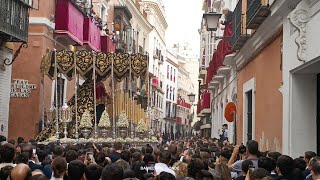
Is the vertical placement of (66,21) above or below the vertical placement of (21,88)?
above

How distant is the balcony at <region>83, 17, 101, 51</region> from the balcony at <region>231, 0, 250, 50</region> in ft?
31.2

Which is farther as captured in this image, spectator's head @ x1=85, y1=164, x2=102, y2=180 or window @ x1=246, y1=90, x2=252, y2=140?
window @ x1=246, y1=90, x2=252, y2=140

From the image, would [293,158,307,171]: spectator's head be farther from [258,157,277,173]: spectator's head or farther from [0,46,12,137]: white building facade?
[0,46,12,137]: white building facade

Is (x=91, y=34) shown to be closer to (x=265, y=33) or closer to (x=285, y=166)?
(x=265, y=33)

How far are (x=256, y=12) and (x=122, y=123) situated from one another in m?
5.98

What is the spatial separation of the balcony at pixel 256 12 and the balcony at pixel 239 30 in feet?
4.47

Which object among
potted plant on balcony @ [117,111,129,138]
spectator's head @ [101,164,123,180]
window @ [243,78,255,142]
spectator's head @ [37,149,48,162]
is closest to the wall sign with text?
potted plant on balcony @ [117,111,129,138]

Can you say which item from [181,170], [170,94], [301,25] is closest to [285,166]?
[181,170]

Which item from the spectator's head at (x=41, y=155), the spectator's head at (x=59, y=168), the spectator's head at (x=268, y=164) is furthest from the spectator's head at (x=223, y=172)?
the spectator's head at (x=41, y=155)

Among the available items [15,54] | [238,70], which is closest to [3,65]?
[15,54]

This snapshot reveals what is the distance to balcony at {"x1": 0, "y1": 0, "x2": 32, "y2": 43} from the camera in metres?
14.6

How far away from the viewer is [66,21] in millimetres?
20484

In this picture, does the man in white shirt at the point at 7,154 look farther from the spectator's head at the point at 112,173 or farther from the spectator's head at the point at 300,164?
the spectator's head at the point at 300,164

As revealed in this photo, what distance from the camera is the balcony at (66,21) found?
67.2 ft
